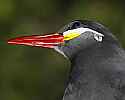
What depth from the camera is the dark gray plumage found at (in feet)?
11.2

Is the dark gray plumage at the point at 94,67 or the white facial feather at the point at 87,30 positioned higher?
the white facial feather at the point at 87,30

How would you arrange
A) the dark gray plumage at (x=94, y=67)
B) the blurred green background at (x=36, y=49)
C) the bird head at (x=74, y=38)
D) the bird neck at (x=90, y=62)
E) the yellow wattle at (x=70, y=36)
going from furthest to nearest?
the blurred green background at (x=36, y=49)
the yellow wattle at (x=70, y=36)
the bird head at (x=74, y=38)
the bird neck at (x=90, y=62)
the dark gray plumage at (x=94, y=67)

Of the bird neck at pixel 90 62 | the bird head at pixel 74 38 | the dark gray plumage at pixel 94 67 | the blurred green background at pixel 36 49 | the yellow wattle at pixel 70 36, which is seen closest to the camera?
the dark gray plumage at pixel 94 67

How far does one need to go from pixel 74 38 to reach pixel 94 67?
32 cm

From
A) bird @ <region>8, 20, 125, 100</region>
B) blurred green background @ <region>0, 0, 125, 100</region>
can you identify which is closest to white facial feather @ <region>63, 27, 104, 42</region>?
bird @ <region>8, 20, 125, 100</region>

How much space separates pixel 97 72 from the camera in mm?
3506

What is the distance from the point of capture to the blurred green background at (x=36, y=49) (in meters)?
8.35

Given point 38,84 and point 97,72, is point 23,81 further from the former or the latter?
point 97,72

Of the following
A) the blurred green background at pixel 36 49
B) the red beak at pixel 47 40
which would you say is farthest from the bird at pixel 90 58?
the blurred green background at pixel 36 49

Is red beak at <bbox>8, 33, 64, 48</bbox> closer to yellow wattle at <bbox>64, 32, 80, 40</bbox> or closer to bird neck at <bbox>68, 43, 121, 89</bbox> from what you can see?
yellow wattle at <bbox>64, 32, 80, 40</bbox>

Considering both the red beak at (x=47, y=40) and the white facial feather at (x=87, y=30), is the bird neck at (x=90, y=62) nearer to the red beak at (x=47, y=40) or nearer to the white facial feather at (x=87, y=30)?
the white facial feather at (x=87, y=30)

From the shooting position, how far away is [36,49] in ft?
28.3

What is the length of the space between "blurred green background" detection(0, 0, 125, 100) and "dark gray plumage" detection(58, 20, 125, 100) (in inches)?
174

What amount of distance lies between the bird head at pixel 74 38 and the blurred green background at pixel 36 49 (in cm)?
431
